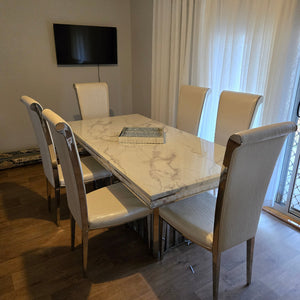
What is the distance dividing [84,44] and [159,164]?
2.71 metres

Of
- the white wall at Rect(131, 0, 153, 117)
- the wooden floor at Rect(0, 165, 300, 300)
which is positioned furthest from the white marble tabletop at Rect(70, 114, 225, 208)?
the white wall at Rect(131, 0, 153, 117)

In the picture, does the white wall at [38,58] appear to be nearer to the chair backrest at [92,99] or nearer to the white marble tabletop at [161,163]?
the chair backrest at [92,99]

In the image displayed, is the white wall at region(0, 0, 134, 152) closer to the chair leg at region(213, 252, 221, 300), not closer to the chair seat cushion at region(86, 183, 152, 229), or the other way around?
the chair seat cushion at region(86, 183, 152, 229)

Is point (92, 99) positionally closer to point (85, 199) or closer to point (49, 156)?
point (49, 156)

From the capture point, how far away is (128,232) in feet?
6.71

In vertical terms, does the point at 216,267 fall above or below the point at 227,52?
below

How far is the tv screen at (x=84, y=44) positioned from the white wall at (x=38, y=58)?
125 mm

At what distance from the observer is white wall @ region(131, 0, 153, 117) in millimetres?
3543

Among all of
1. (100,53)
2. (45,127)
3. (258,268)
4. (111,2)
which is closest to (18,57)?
(100,53)

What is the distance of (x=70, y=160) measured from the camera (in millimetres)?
1267

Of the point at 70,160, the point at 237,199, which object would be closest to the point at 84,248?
the point at 70,160

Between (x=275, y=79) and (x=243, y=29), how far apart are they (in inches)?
22.7

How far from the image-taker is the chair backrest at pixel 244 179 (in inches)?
40.6

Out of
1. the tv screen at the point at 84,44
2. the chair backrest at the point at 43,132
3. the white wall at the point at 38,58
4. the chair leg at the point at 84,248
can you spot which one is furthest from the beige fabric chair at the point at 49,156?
the tv screen at the point at 84,44
